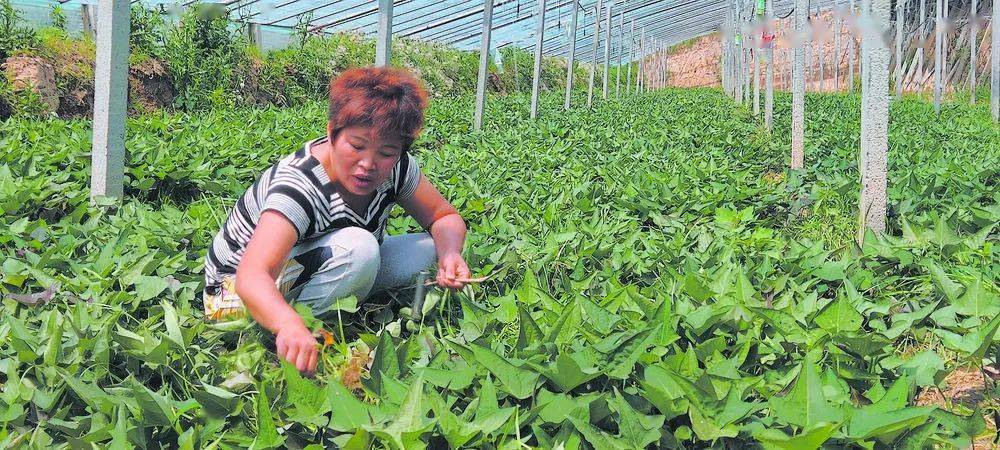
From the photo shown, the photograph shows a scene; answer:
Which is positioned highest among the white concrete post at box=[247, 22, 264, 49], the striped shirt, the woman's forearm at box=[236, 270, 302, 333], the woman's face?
the white concrete post at box=[247, 22, 264, 49]

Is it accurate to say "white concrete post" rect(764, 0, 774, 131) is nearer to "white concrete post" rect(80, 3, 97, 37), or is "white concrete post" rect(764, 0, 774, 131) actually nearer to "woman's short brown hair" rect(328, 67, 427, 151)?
"woman's short brown hair" rect(328, 67, 427, 151)

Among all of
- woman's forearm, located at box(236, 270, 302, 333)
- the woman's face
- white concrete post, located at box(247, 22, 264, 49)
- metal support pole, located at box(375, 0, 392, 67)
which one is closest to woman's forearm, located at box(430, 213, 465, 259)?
the woman's face

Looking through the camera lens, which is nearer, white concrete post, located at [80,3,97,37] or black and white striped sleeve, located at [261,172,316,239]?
black and white striped sleeve, located at [261,172,316,239]

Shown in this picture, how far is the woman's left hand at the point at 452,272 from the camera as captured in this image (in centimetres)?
275

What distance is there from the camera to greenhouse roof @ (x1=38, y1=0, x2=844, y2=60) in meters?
15.7

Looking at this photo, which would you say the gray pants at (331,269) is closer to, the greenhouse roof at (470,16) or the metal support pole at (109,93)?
the metal support pole at (109,93)

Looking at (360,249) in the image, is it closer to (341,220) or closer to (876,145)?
(341,220)

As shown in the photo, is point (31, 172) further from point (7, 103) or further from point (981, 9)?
point (981, 9)

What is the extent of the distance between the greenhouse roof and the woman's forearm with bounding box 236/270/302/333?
10.4 metres

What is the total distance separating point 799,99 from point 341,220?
5034mm

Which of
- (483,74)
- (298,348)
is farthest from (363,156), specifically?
(483,74)

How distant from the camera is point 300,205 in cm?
249

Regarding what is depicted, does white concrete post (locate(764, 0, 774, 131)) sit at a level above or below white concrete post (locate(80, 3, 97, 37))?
below

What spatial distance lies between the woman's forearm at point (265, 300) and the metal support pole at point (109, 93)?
2249 millimetres
